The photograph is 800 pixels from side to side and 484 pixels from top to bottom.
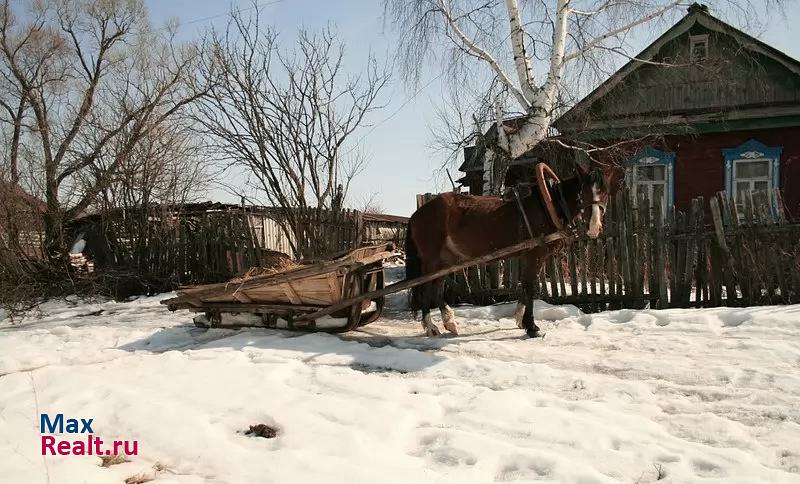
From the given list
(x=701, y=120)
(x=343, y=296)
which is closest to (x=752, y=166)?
(x=701, y=120)

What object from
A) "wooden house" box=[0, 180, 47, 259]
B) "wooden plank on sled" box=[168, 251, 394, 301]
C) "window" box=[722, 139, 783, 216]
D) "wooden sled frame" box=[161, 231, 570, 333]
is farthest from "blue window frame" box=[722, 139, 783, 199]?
"wooden house" box=[0, 180, 47, 259]

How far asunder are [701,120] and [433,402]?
11.9 meters

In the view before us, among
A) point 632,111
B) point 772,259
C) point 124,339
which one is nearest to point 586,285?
point 772,259

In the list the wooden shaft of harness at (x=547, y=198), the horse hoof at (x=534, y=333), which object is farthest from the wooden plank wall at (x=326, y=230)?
the wooden shaft of harness at (x=547, y=198)

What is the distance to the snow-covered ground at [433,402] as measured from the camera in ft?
8.41

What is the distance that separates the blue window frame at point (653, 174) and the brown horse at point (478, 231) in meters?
8.68

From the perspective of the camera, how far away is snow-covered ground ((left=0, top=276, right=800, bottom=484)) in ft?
8.41

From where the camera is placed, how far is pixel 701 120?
12.2 metres

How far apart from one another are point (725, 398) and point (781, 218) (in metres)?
3.85

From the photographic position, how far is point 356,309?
18.1ft

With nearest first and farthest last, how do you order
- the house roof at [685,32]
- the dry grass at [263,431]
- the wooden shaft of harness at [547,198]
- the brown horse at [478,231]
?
the dry grass at [263,431] → the wooden shaft of harness at [547,198] → the brown horse at [478,231] → the house roof at [685,32]

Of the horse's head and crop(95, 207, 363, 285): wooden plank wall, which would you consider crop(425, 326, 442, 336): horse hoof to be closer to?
the horse's head

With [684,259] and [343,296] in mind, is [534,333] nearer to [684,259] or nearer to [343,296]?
[343,296]

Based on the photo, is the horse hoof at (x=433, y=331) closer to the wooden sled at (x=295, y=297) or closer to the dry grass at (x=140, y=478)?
the wooden sled at (x=295, y=297)
